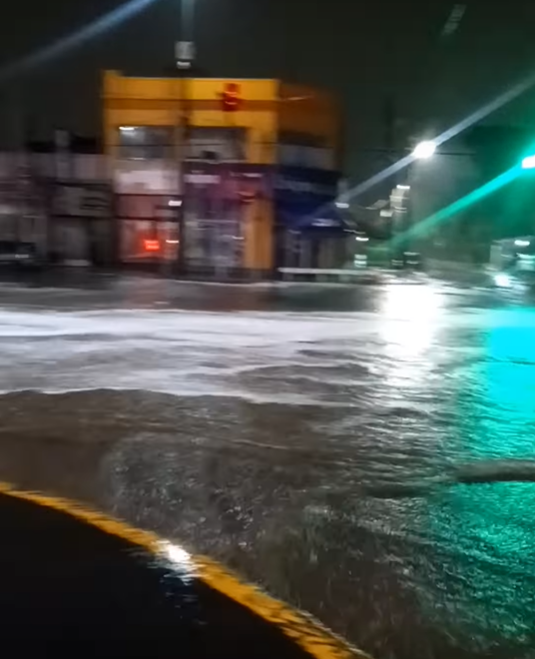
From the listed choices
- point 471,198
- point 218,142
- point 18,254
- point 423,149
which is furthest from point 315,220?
point 471,198

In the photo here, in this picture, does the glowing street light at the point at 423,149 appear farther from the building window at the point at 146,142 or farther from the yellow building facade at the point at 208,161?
the building window at the point at 146,142

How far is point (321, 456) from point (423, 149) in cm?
4349

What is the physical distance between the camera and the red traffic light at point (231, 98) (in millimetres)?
42156

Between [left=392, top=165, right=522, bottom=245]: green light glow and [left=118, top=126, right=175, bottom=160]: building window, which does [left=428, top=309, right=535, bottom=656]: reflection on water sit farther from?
[left=392, top=165, right=522, bottom=245]: green light glow

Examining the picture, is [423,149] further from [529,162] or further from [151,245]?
[151,245]

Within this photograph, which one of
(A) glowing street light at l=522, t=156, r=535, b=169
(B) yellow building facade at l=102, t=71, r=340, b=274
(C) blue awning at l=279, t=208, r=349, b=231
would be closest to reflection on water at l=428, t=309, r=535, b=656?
(B) yellow building facade at l=102, t=71, r=340, b=274

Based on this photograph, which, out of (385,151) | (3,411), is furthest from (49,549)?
(385,151)

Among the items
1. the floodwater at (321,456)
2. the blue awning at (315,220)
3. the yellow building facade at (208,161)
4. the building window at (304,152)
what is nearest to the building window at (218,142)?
the yellow building facade at (208,161)

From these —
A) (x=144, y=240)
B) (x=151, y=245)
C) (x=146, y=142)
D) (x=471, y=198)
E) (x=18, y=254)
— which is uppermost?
(x=146, y=142)

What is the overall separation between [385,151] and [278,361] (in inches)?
1610

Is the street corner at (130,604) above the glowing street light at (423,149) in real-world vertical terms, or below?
below

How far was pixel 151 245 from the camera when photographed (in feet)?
140

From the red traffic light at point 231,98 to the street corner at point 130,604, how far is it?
37.4 m

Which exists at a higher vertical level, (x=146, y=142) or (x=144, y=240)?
(x=146, y=142)
